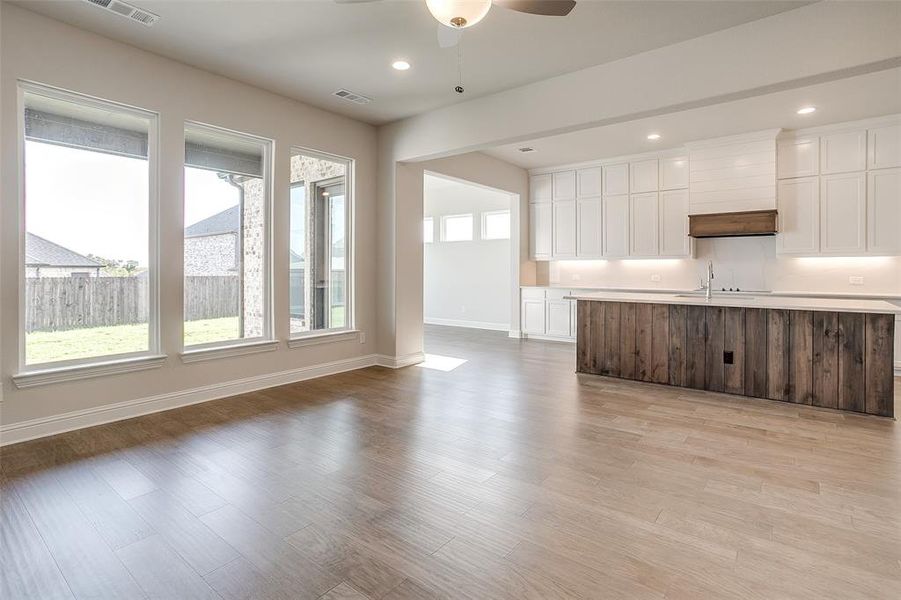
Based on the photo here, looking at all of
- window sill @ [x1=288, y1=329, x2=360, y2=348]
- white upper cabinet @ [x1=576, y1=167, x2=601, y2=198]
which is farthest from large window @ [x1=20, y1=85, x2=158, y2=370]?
white upper cabinet @ [x1=576, y1=167, x2=601, y2=198]

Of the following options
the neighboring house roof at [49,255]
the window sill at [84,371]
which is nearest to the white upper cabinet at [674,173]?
the window sill at [84,371]

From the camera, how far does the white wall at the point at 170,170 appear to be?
3215 mm

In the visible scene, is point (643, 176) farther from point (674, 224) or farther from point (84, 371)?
point (84, 371)

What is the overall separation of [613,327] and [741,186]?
2.89 meters

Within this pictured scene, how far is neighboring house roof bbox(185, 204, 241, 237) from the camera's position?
4.29 meters

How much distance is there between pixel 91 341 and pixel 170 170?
155 cm

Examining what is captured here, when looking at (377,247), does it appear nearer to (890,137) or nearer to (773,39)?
(773,39)

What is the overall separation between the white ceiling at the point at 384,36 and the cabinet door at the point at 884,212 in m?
3.74

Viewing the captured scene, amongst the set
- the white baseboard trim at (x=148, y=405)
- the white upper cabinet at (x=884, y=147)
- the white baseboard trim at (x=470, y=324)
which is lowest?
the white baseboard trim at (x=148, y=405)

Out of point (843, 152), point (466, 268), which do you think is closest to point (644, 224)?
point (843, 152)

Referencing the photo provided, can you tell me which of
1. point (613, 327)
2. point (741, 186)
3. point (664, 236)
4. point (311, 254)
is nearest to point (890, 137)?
point (741, 186)

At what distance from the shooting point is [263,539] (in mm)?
2088

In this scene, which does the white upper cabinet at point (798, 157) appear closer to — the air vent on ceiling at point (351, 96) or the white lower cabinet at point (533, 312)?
the white lower cabinet at point (533, 312)

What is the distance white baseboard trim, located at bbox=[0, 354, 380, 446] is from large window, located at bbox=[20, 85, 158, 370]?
1.33ft
